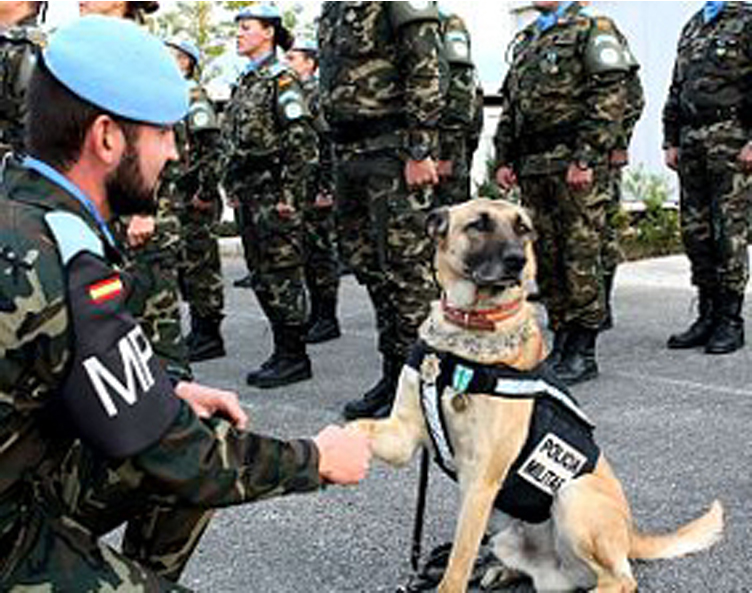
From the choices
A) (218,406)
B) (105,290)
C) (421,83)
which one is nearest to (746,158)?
(421,83)

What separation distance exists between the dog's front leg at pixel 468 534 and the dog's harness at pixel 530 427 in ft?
0.28

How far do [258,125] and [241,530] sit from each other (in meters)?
2.92

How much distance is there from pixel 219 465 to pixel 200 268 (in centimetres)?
508

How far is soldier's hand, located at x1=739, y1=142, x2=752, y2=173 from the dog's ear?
3266mm

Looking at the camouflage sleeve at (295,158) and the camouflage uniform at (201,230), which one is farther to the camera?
the camouflage uniform at (201,230)

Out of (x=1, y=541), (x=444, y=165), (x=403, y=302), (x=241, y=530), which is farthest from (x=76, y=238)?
(x=444, y=165)

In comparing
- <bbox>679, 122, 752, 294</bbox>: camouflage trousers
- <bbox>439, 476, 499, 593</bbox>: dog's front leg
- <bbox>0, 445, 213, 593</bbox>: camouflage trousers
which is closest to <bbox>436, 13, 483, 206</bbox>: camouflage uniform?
<bbox>679, 122, 752, 294</bbox>: camouflage trousers

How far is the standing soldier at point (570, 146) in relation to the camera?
541 centimetres

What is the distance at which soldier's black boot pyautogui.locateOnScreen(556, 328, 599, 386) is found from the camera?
18.6 ft

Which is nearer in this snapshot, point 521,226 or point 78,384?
point 78,384

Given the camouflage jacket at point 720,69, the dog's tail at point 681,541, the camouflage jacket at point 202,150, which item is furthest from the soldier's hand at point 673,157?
the dog's tail at point 681,541

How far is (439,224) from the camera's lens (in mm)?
3281

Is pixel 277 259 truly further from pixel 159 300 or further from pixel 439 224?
pixel 439 224

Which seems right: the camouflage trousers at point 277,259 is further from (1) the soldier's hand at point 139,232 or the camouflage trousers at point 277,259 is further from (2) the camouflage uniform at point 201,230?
(1) the soldier's hand at point 139,232
